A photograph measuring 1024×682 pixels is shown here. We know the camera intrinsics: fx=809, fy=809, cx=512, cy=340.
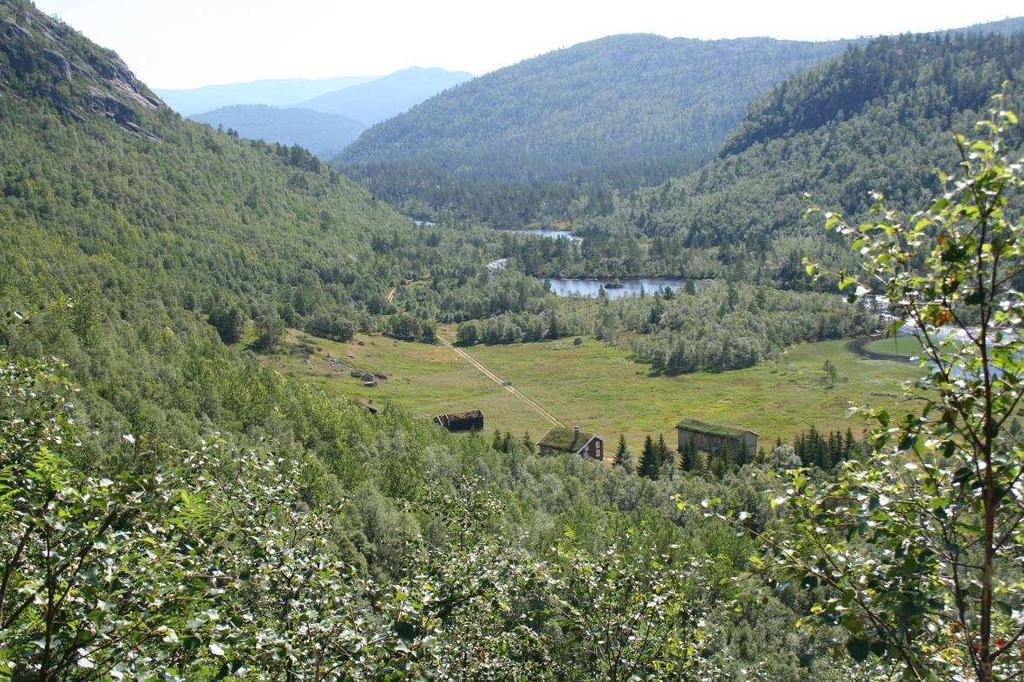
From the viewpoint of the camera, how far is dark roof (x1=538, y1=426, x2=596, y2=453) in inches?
4061

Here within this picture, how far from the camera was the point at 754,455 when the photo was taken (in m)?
100

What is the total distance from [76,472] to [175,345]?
88.5m

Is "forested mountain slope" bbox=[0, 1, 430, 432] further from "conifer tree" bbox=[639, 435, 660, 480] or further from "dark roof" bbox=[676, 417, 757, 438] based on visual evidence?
"dark roof" bbox=[676, 417, 757, 438]

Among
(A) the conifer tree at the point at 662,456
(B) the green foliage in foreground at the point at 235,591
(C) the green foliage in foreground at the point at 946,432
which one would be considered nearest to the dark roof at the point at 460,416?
(A) the conifer tree at the point at 662,456

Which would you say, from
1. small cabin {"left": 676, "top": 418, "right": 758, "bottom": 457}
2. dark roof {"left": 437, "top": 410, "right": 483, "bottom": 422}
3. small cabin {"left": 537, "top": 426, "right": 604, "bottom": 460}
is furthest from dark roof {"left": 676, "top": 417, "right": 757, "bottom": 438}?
dark roof {"left": 437, "top": 410, "right": 483, "bottom": 422}

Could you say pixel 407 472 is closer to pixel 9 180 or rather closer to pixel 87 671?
pixel 87 671

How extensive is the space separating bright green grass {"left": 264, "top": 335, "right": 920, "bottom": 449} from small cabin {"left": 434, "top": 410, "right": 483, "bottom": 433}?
4.87 metres

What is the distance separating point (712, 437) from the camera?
108 metres

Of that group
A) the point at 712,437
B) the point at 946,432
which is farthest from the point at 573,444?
the point at 946,432

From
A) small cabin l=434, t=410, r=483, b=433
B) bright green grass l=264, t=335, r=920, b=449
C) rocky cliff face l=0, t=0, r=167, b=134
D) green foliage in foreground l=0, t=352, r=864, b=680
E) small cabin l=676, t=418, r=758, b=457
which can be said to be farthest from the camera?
rocky cliff face l=0, t=0, r=167, b=134

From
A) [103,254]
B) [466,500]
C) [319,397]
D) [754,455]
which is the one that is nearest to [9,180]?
[103,254]

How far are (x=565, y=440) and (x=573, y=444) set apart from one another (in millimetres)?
2153

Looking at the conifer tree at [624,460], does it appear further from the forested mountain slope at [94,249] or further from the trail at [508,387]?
the forested mountain slope at [94,249]

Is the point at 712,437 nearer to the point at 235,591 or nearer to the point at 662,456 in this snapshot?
the point at 662,456
